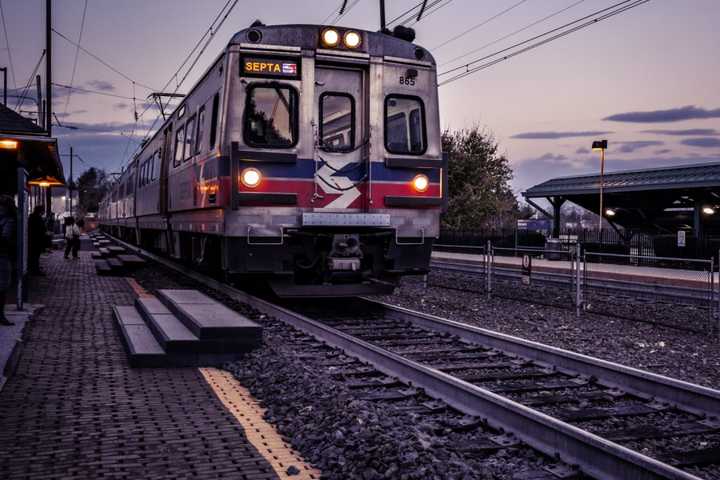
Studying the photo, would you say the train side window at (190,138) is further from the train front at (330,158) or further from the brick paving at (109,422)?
the brick paving at (109,422)

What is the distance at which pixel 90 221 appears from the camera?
10381 cm

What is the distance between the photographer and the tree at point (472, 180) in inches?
1706

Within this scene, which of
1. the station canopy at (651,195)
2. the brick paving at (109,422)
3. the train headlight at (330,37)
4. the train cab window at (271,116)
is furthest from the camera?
the station canopy at (651,195)

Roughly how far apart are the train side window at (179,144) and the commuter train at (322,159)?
268 centimetres

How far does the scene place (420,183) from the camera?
10.8m

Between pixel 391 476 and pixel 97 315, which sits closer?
pixel 391 476

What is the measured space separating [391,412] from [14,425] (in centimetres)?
259

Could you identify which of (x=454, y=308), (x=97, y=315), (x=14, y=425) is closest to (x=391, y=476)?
(x=14, y=425)

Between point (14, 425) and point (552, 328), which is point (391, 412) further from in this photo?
point (552, 328)

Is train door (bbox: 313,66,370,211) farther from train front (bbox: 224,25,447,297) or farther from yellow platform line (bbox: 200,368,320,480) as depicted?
yellow platform line (bbox: 200,368,320,480)

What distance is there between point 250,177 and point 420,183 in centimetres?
248

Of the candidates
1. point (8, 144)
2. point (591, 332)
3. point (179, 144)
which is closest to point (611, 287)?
point (591, 332)

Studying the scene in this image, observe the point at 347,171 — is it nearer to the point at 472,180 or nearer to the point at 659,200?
the point at 659,200

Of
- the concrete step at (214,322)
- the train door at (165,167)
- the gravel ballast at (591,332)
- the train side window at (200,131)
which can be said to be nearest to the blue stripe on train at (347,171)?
the concrete step at (214,322)
